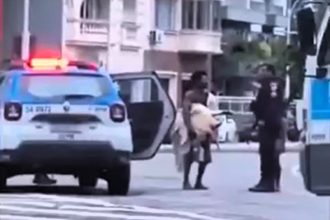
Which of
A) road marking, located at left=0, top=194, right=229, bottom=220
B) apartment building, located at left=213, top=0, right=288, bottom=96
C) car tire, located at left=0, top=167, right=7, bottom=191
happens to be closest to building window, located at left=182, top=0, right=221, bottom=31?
apartment building, located at left=213, top=0, right=288, bottom=96

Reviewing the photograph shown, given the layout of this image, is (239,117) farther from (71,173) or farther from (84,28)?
(71,173)

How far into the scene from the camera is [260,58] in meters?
64.4

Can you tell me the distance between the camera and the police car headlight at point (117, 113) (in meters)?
17.3

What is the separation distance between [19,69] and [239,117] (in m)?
36.4

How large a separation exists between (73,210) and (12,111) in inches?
93.0

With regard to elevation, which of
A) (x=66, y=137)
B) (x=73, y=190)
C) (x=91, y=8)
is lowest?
(x=73, y=190)

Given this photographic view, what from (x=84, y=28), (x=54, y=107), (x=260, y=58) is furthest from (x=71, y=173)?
(x=260, y=58)

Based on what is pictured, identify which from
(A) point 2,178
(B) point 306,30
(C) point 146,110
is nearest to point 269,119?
(C) point 146,110

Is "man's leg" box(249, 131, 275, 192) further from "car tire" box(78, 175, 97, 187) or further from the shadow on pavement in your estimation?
→ "car tire" box(78, 175, 97, 187)

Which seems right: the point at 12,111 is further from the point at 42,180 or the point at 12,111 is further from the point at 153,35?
the point at 153,35

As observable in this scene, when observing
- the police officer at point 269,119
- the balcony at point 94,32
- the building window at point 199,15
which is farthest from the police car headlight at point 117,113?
the building window at point 199,15

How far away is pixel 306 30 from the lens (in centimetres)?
1204

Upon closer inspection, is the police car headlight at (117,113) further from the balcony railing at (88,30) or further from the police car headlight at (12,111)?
the balcony railing at (88,30)

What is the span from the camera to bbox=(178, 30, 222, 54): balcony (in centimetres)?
5712
